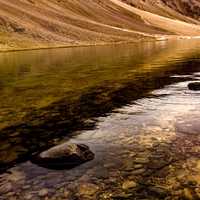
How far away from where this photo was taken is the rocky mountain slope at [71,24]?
107 m

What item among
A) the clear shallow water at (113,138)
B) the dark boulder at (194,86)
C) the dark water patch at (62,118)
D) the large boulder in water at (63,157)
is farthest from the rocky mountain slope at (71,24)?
the large boulder in water at (63,157)

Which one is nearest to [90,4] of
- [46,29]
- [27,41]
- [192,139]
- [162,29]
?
[162,29]

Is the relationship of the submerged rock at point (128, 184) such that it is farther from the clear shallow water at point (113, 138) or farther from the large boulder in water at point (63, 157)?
the large boulder in water at point (63, 157)

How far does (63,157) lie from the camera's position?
14000 mm

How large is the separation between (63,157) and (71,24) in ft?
410

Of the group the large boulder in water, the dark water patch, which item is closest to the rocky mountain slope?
the dark water patch

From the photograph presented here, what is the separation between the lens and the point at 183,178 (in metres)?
12.8

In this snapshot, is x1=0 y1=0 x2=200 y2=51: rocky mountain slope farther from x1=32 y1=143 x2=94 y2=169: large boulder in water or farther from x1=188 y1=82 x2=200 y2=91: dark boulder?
x1=32 y1=143 x2=94 y2=169: large boulder in water

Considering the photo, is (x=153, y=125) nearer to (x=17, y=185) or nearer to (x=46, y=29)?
(x=17, y=185)

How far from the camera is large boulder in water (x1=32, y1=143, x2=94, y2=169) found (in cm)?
1391

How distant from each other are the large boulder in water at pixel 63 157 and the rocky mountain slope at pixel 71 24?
81108 mm

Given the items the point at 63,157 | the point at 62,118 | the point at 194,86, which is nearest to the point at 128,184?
the point at 63,157

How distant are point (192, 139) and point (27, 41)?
9068 centimetres

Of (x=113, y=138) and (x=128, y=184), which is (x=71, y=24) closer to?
(x=113, y=138)
